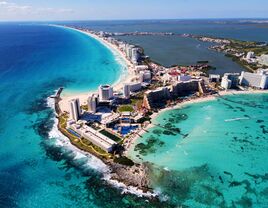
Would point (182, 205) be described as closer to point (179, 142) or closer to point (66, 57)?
point (179, 142)

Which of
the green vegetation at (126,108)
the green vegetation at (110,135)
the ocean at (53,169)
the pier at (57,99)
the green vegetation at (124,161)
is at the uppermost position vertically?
the green vegetation at (126,108)

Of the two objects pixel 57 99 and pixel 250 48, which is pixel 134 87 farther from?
pixel 250 48

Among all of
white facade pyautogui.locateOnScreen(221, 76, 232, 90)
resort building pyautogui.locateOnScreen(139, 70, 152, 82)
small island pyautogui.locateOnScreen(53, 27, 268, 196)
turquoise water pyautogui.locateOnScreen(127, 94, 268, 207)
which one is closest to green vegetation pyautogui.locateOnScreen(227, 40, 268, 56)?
small island pyautogui.locateOnScreen(53, 27, 268, 196)

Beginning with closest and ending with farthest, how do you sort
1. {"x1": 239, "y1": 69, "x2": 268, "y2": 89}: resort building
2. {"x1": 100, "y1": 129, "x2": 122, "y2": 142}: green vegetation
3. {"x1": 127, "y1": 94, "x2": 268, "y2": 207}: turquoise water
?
1. {"x1": 127, "y1": 94, "x2": 268, "y2": 207}: turquoise water
2. {"x1": 100, "y1": 129, "x2": 122, "y2": 142}: green vegetation
3. {"x1": 239, "y1": 69, "x2": 268, "y2": 89}: resort building

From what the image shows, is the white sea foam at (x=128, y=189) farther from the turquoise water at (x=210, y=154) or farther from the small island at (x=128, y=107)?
the turquoise water at (x=210, y=154)

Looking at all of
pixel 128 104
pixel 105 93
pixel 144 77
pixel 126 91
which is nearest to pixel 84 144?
pixel 105 93

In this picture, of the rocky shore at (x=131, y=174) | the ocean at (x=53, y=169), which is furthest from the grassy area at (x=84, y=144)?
the ocean at (x=53, y=169)

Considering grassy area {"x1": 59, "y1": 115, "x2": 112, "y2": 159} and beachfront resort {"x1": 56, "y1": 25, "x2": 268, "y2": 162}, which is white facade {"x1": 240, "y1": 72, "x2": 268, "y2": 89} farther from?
grassy area {"x1": 59, "y1": 115, "x2": 112, "y2": 159}
